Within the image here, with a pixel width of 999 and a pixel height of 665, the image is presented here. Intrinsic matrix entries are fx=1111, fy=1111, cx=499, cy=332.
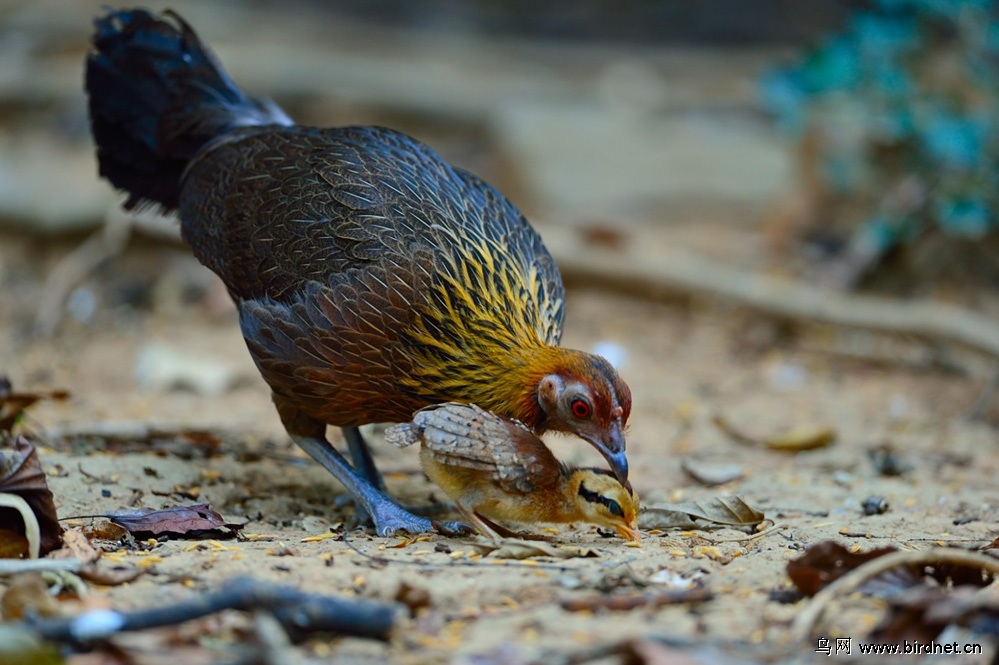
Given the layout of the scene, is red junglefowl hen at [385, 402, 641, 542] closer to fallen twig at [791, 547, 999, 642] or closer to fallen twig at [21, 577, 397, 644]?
fallen twig at [791, 547, 999, 642]

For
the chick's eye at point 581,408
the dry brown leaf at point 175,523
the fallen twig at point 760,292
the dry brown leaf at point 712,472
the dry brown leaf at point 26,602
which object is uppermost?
the fallen twig at point 760,292

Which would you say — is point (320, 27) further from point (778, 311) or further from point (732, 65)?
point (778, 311)

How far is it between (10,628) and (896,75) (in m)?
6.77

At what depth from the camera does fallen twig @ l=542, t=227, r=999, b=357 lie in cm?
712

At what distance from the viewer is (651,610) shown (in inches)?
113

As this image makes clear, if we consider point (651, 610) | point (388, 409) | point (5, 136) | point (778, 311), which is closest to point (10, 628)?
point (651, 610)

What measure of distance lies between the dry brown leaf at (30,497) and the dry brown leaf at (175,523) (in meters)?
0.32

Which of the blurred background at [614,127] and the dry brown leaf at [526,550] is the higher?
the blurred background at [614,127]

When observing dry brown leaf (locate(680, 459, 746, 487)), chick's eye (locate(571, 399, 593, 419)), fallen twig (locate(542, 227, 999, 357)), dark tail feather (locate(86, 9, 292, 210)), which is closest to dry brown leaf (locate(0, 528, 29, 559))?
chick's eye (locate(571, 399, 593, 419))

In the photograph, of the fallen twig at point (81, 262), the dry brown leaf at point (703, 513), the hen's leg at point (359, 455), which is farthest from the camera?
the fallen twig at point (81, 262)

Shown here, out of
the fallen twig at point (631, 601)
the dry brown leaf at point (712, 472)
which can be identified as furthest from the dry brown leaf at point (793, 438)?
the fallen twig at point (631, 601)

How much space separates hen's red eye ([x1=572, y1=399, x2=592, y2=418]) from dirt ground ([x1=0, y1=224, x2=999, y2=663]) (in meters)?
0.44

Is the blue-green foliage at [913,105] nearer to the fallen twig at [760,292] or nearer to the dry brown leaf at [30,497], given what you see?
the fallen twig at [760,292]

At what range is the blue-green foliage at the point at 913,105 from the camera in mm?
7250
